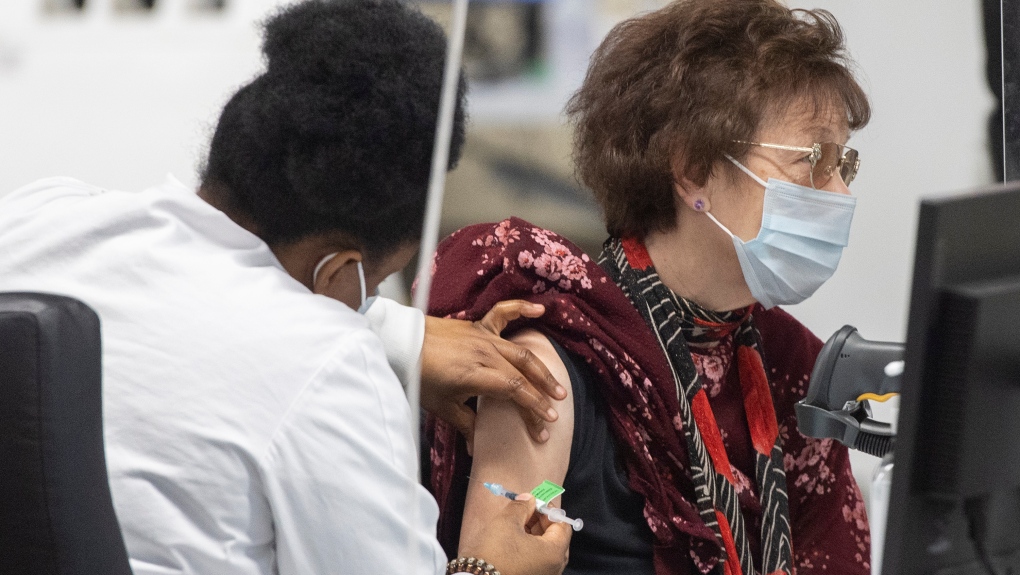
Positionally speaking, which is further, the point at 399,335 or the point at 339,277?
the point at 399,335

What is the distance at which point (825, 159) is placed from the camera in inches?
60.4

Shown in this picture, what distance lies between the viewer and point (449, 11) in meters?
1.63

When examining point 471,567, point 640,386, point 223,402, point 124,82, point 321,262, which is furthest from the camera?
point 124,82

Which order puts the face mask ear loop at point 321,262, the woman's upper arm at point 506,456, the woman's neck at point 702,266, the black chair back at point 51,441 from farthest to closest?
the woman's neck at point 702,266 → the woman's upper arm at point 506,456 → the face mask ear loop at point 321,262 → the black chair back at point 51,441

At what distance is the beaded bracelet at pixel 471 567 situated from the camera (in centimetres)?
124

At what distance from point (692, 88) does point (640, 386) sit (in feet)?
1.49

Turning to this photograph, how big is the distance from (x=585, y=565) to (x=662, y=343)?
0.35m

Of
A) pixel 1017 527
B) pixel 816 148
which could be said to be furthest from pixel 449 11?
pixel 1017 527

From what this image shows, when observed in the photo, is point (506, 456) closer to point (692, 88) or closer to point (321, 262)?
point (321, 262)

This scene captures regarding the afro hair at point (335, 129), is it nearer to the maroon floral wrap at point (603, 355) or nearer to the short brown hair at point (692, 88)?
the maroon floral wrap at point (603, 355)

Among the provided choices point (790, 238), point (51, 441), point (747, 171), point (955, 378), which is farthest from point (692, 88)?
point (51, 441)

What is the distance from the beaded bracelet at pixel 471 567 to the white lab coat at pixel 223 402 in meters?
0.26

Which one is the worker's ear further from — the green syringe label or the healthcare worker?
the green syringe label

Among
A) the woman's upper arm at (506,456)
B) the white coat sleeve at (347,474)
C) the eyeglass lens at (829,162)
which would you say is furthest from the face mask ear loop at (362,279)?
the eyeglass lens at (829,162)
